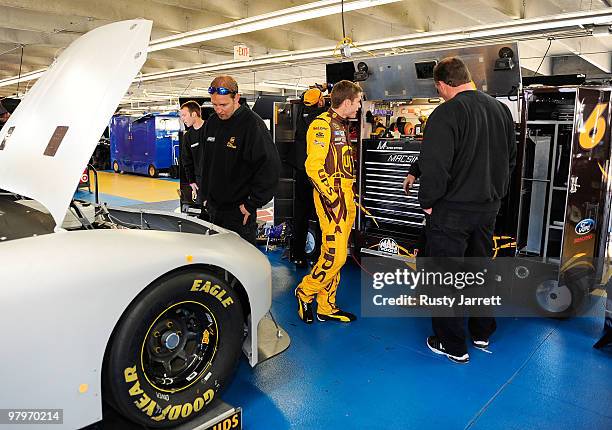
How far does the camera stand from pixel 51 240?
1781 mm

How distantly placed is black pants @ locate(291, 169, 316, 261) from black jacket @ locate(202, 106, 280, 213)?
5.24 ft

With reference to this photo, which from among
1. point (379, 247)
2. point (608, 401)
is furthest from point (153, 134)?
point (608, 401)

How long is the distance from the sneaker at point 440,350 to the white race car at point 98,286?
4.16ft

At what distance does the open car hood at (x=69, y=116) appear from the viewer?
1.83 m

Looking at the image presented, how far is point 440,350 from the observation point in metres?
3.11

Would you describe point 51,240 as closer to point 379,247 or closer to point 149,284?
point 149,284

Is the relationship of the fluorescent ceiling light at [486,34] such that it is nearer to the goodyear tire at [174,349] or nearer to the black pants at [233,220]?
the black pants at [233,220]

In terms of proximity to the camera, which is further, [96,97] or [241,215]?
[241,215]

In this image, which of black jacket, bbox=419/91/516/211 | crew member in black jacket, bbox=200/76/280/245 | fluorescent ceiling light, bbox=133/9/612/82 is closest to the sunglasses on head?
crew member in black jacket, bbox=200/76/280/245

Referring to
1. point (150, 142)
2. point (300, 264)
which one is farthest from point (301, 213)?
point (150, 142)

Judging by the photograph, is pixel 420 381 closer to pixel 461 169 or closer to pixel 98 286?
pixel 461 169

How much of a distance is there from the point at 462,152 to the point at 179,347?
1.91 m

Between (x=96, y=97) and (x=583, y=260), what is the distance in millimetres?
3555
